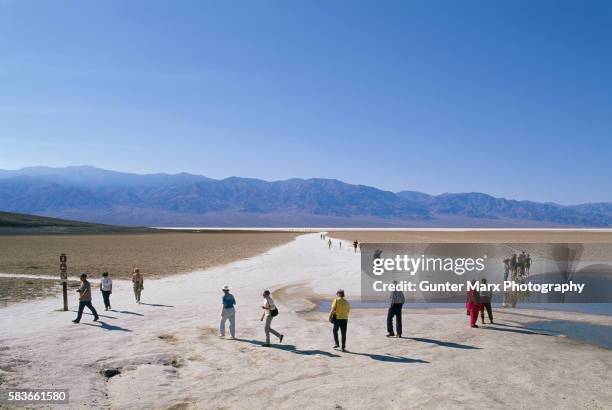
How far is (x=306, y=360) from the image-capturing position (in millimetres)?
12695

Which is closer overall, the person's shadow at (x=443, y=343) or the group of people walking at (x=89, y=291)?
the person's shadow at (x=443, y=343)

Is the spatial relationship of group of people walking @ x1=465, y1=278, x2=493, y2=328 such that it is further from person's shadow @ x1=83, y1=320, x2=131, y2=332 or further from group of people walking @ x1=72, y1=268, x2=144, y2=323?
group of people walking @ x1=72, y1=268, x2=144, y2=323

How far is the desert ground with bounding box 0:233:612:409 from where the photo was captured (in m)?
10.1

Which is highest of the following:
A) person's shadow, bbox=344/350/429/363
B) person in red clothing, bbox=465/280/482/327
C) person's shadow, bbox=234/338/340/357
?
person in red clothing, bbox=465/280/482/327

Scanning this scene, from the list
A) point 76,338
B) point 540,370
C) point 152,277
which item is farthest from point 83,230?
point 540,370

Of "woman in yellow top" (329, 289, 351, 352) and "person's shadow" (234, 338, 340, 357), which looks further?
"woman in yellow top" (329, 289, 351, 352)

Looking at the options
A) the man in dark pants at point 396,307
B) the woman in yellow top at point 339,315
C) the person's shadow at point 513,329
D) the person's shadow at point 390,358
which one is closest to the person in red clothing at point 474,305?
the person's shadow at point 513,329

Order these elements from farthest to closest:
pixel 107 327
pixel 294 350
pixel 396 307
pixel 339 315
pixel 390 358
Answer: pixel 107 327 → pixel 396 307 → pixel 339 315 → pixel 294 350 → pixel 390 358

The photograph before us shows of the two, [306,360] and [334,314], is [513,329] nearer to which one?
[334,314]

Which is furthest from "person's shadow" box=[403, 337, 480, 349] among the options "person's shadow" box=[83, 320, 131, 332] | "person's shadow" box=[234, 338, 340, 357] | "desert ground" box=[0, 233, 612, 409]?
"person's shadow" box=[83, 320, 131, 332]

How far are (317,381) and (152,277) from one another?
79.0 feet

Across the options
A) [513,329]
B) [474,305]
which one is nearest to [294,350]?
[474,305]

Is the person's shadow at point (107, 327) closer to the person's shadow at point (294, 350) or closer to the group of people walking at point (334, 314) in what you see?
the group of people walking at point (334, 314)

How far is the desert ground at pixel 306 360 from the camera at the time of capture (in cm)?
1005
